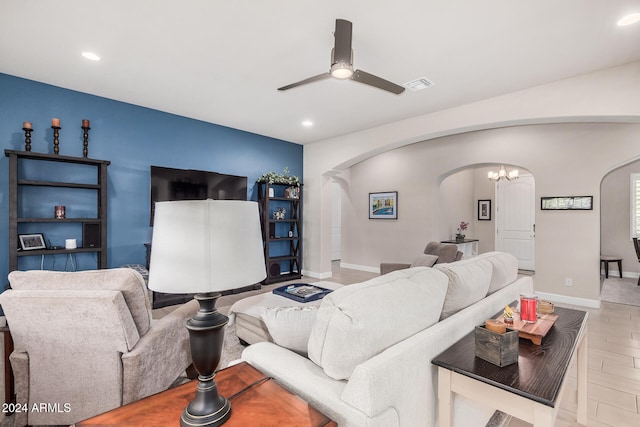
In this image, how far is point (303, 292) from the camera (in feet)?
10.8

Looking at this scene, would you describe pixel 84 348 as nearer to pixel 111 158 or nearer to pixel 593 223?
pixel 111 158

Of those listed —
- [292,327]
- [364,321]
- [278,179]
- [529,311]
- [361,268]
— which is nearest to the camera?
[364,321]

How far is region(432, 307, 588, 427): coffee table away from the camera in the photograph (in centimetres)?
109

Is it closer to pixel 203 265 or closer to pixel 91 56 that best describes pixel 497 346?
pixel 203 265

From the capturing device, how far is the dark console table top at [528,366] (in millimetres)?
1110

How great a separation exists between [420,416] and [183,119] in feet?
16.4

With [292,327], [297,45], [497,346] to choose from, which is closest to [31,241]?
[297,45]

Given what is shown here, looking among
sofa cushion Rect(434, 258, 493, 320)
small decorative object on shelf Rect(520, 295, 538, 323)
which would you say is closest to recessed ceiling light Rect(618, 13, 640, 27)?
sofa cushion Rect(434, 258, 493, 320)

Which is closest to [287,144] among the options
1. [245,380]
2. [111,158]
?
[111,158]

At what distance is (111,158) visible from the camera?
4.18 m

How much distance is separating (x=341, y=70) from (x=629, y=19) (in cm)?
230

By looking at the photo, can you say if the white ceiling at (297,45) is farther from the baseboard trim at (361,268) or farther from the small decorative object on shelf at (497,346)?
the baseboard trim at (361,268)

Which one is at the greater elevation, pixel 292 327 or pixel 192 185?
pixel 192 185

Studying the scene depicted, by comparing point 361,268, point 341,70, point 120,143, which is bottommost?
point 361,268
